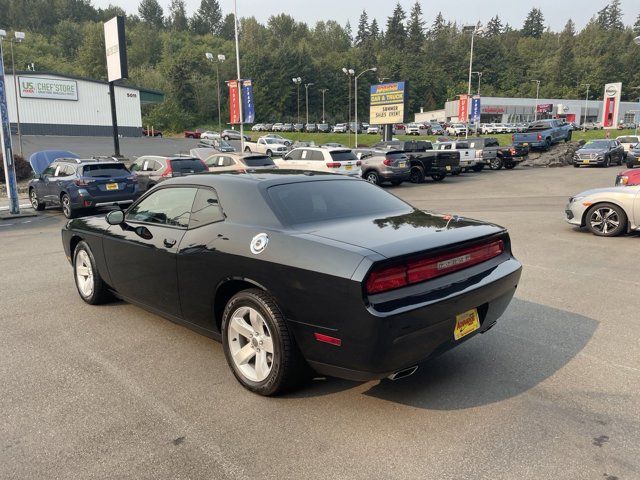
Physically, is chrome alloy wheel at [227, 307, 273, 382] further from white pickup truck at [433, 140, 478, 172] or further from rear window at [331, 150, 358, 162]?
white pickup truck at [433, 140, 478, 172]

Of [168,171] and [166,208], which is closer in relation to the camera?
[166,208]

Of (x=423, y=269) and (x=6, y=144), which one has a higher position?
(x=6, y=144)

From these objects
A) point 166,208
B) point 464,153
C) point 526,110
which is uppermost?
point 526,110

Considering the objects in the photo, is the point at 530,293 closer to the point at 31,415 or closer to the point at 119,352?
the point at 119,352

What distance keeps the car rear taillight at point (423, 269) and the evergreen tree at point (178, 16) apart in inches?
6643

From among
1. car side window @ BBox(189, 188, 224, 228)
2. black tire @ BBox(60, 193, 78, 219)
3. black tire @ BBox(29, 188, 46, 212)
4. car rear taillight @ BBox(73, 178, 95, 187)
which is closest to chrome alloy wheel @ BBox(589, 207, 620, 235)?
car side window @ BBox(189, 188, 224, 228)

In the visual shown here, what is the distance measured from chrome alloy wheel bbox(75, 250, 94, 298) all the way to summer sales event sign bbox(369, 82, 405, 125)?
32645mm

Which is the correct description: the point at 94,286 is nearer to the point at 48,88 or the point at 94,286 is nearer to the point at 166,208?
the point at 166,208

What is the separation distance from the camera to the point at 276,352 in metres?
3.21

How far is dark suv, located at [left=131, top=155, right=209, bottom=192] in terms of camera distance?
15.1 metres

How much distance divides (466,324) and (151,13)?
176 metres

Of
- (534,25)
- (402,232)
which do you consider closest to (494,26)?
(534,25)

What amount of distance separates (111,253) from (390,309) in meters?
3.22

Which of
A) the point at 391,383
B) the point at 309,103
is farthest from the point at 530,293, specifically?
the point at 309,103
